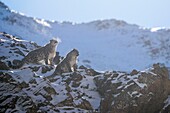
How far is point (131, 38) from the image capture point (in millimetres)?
118188

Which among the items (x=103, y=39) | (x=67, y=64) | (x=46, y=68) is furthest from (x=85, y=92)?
(x=103, y=39)

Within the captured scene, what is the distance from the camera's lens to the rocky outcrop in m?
21.9

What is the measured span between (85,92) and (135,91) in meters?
3.17

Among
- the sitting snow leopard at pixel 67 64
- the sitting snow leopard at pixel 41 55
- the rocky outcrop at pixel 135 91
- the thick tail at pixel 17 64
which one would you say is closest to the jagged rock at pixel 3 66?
the thick tail at pixel 17 64

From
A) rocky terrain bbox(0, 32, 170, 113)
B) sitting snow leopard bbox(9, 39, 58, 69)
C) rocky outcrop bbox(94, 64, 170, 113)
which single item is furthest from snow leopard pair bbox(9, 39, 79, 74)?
rocky outcrop bbox(94, 64, 170, 113)

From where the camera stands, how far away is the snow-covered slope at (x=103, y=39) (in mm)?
91375

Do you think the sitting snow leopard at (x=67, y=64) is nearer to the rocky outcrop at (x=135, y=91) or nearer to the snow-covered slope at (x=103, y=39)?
the rocky outcrop at (x=135, y=91)

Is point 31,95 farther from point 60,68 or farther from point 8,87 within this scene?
point 60,68

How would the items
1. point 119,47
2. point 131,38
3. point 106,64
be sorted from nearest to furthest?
point 106,64, point 119,47, point 131,38

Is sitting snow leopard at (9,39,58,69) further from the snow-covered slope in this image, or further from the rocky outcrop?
the snow-covered slope

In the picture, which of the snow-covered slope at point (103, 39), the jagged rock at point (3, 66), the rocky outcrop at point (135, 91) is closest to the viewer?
the rocky outcrop at point (135, 91)

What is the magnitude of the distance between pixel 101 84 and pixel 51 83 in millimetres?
3254

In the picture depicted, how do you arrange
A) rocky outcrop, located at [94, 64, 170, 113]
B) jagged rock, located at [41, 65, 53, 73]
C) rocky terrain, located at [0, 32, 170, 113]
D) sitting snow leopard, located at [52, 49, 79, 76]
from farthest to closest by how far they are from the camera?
jagged rock, located at [41, 65, 53, 73] → sitting snow leopard, located at [52, 49, 79, 76] → rocky outcrop, located at [94, 64, 170, 113] → rocky terrain, located at [0, 32, 170, 113]

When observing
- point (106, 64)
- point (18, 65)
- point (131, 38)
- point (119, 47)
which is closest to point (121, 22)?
point (131, 38)
